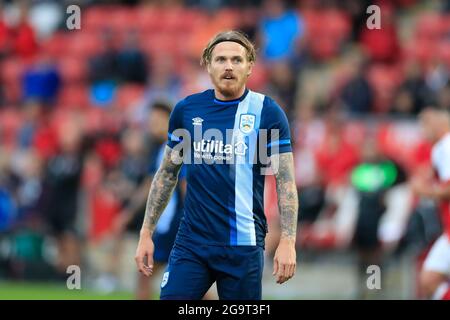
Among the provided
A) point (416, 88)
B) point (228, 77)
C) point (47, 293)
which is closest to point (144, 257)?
point (228, 77)

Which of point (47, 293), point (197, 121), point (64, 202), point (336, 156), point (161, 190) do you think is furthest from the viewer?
point (64, 202)

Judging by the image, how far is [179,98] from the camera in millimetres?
19328

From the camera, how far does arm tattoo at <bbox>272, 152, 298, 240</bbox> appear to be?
7453 mm

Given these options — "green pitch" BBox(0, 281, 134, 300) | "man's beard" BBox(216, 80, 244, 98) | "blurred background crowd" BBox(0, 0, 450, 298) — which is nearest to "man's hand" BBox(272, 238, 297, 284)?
"man's beard" BBox(216, 80, 244, 98)

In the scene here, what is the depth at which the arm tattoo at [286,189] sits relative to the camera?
745cm

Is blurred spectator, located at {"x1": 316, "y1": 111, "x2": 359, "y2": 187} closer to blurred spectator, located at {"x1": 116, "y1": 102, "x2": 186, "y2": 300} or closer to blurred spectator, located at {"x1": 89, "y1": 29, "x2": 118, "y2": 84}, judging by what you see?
blurred spectator, located at {"x1": 116, "y1": 102, "x2": 186, "y2": 300}

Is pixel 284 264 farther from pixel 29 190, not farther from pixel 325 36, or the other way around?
pixel 325 36

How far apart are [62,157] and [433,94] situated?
613cm

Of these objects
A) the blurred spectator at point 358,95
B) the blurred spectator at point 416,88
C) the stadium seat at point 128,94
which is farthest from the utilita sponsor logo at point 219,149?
the stadium seat at point 128,94

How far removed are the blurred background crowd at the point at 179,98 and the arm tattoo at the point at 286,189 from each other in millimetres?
6796

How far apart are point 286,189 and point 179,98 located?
12.0 m

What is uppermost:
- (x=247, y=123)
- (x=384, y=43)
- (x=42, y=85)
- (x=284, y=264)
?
(x=42, y=85)

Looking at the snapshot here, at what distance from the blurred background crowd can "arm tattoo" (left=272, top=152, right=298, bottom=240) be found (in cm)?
680

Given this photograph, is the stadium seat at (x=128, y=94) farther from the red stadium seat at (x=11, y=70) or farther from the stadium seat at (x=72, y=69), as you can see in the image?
the red stadium seat at (x=11, y=70)
